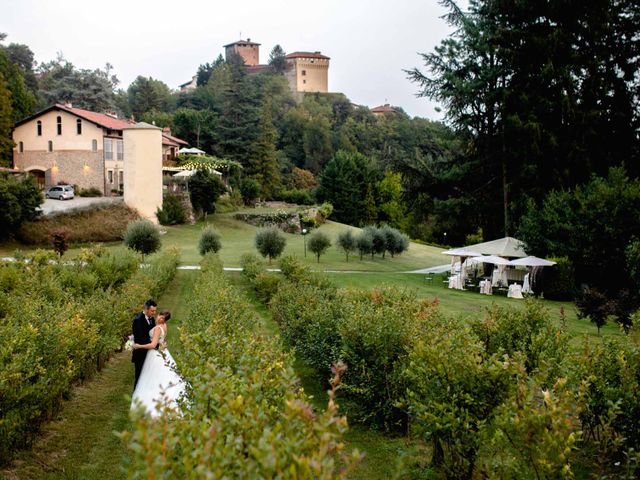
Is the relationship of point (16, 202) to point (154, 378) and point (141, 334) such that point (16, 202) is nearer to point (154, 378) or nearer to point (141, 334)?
point (141, 334)

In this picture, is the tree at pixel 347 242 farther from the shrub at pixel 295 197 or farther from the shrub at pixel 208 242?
the shrub at pixel 295 197

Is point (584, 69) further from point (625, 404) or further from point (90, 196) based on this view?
point (90, 196)

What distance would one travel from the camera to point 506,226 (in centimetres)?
3016

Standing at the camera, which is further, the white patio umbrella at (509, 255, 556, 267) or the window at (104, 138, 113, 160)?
the window at (104, 138, 113, 160)

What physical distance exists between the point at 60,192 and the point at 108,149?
6414mm

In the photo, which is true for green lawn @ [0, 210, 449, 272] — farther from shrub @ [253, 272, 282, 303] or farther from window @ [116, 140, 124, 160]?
window @ [116, 140, 124, 160]

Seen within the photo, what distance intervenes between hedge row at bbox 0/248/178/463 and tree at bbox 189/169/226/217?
3166 centimetres

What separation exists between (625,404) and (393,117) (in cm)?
10158

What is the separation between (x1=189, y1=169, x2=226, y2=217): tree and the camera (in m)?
48.7

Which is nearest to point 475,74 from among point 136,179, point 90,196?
point 136,179

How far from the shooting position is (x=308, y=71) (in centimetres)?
12850

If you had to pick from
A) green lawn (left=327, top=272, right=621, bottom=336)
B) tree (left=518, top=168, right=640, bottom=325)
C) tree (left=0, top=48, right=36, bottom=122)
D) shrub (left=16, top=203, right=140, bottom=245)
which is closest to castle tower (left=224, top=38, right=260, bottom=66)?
tree (left=0, top=48, right=36, bottom=122)

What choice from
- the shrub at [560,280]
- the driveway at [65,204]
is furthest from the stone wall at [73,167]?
the shrub at [560,280]

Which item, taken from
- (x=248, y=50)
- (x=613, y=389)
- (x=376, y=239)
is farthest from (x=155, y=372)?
(x=248, y=50)
